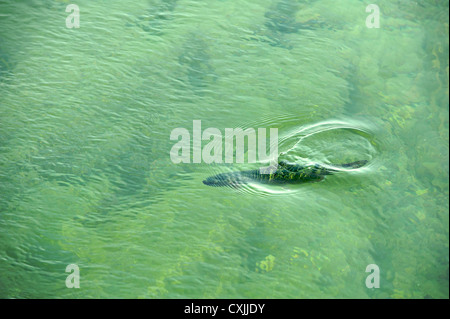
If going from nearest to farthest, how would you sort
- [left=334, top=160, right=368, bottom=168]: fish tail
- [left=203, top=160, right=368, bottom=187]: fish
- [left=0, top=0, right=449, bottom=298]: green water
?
[left=0, top=0, right=449, bottom=298]: green water < [left=203, top=160, right=368, bottom=187]: fish < [left=334, top=160, right=368, bottom=168]: fish tail

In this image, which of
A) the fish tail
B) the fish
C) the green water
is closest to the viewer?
the green water

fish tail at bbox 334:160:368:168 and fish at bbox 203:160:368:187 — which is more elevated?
fish tail at bbox 334:160:368:168

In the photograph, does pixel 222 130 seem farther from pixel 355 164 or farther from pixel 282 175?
pixel 355 164

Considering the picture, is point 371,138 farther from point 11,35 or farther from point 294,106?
point 11,35

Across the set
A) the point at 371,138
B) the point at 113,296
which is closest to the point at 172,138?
the point at 113,296

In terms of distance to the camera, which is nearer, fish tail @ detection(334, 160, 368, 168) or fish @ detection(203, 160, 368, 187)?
fish @ detection(203, 160, 368, 187)

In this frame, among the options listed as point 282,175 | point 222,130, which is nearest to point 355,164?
point 282,175
